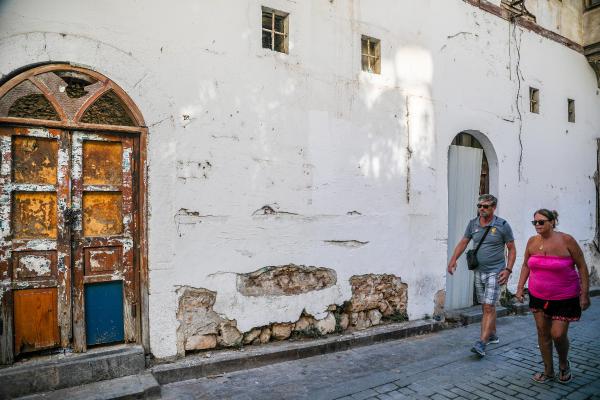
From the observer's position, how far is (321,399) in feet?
12.3

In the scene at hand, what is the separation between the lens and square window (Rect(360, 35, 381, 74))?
5.64 m

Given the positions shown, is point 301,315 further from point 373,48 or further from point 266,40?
point 373,48

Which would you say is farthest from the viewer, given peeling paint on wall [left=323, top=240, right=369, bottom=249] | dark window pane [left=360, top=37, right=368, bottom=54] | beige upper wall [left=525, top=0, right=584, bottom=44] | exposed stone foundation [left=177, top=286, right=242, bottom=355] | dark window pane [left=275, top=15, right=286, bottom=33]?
beige upper wall [left=525, top=0, right=584, bottom=44]

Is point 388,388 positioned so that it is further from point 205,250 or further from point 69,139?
point 69,139

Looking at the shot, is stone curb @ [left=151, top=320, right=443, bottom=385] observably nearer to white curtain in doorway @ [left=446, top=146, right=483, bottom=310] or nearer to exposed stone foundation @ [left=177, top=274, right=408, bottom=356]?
exposed stone foundation @ [left=177, top=274, right=408, bottom=356]

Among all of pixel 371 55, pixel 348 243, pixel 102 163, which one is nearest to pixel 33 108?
pixel 102 163

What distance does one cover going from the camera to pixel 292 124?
4938 mm

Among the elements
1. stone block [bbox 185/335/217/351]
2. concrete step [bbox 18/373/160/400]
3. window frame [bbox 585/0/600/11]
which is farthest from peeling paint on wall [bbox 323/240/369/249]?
window frame [bbox 585/0/600/11]

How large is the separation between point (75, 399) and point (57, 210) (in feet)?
5.47

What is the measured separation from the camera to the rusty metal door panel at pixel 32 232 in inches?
143

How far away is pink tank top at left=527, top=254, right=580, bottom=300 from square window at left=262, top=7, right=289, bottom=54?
367cm

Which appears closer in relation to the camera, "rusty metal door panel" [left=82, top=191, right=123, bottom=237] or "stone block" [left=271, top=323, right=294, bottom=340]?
"rusty metal door panel" [left=82, top=191, right=123, bottom=237]

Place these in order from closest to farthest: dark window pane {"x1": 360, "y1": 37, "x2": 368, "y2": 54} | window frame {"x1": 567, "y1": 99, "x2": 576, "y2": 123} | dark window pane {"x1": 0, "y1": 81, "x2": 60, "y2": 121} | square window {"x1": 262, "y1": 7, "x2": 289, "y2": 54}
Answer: dark window pane {"x1": 0, "y1": 81, "x2": 60, "y2": 121} → square window {"x1": 262, "y1": 7, "x2": 289, "y2": 54} → dark window pane {"x1": 360, "y1": 37, "x2": 368, "y2": 54} → window frame {"x1": 567, "y1": 99, "x2": 576, "y2": 123}

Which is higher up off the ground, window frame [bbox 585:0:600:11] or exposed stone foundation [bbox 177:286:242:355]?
window frame [bbox 585:0:600:11]
